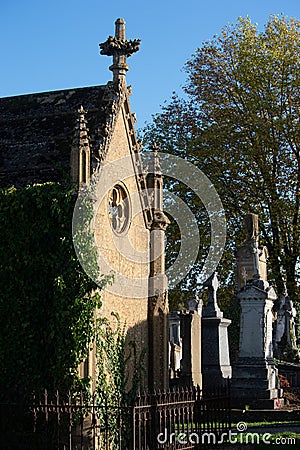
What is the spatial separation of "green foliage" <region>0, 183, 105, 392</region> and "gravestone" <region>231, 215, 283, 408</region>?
5789mm

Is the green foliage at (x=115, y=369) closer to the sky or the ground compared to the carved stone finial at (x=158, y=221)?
closer to the ground

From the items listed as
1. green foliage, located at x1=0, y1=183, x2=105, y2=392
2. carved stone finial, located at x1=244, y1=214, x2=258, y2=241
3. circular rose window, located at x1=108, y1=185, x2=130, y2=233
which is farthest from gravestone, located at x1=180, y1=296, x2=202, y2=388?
green foliage, located at x1=0, y1=183, x2=105, y2=392

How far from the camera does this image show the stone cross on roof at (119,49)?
52.3 ft

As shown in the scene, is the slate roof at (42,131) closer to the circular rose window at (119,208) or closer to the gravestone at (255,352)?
the circular rose window at (119,208)

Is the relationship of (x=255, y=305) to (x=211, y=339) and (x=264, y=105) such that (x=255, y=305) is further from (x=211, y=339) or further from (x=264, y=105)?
(x=264, y=105)

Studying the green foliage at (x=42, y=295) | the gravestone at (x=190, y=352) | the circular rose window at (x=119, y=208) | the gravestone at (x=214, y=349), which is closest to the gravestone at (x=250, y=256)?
the gravestone at (x=214, y=349)

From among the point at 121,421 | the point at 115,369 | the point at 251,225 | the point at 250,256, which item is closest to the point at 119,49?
the point at 115,369

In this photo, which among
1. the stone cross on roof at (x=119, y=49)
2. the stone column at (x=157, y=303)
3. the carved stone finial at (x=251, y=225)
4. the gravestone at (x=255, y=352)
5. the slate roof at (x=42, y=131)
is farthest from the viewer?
the carved stone finial at (x=251, y=225)

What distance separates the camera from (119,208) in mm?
14961

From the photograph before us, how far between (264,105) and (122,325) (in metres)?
16.9

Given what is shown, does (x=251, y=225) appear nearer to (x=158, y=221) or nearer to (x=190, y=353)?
(x=190, y=353)

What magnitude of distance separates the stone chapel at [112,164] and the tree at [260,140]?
12531 mm

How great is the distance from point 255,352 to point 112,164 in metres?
6.37

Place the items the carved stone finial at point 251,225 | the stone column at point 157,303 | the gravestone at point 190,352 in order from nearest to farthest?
the stone column at point 157,303
the gravestone at point 190,352
the carved stone finial at point 251,225
